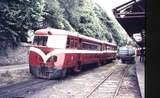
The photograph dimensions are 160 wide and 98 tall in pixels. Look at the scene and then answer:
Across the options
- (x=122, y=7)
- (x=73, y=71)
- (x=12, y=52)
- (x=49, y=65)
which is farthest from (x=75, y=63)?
(x=12, y=52)

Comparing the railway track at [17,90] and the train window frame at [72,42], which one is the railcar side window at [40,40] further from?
the railway track at [17,90]

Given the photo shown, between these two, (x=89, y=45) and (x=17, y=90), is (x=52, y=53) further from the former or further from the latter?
(x=89, y=45)

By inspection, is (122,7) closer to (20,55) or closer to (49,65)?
(49,65)

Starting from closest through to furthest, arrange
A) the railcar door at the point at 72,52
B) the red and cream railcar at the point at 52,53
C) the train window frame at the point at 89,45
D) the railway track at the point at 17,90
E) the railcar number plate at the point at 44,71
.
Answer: the railway track at the point at 17,90
the red and cream railcar at the point at 52,53
the railcar number plate at the point at 44,71
the railcar door at the point at 72,52
the train window frame at the point at 89,45

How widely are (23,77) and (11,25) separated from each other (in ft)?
18.4

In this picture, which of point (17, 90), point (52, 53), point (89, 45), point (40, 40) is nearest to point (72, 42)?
point (40, 40)

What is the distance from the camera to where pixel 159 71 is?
2.58 metres

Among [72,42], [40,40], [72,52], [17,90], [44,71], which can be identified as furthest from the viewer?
[72,42]

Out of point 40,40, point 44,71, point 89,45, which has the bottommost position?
point 44,71

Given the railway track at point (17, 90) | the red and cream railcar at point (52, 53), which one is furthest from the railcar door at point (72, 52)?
the railway track at point (17, 90)

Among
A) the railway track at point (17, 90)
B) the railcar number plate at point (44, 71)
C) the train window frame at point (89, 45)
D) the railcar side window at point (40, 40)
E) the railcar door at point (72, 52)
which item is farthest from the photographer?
the train window frame at point (89, 45)

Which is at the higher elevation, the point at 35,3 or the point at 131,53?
the point at 35,3

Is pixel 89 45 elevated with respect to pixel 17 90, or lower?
elevated

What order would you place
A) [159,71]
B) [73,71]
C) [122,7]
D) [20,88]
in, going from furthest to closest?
[73,71] < [122,7] < [20,88] < [159,71]
